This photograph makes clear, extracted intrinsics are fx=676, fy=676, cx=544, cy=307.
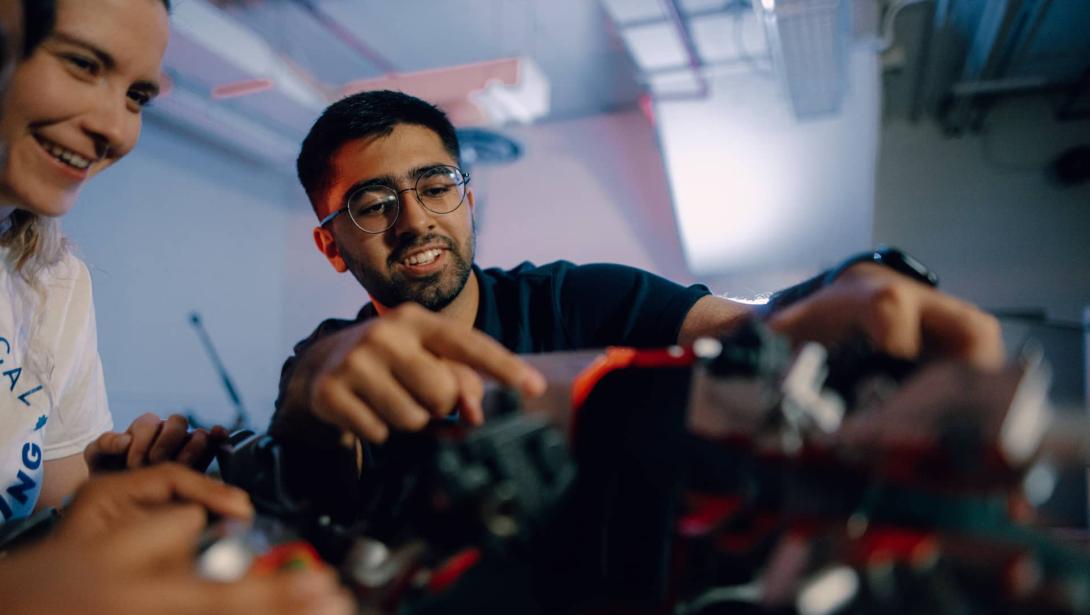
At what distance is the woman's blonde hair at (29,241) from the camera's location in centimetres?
115

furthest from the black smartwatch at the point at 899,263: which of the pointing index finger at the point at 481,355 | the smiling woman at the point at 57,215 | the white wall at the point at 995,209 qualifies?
the white wall at the point at 995,209

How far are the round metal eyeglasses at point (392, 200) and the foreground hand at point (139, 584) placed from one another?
1310 millimetres

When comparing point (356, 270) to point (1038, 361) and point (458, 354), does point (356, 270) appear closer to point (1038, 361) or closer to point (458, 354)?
point (458, 354)

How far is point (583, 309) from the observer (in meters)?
1.63

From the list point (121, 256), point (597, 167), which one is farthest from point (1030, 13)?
point (121, 256)

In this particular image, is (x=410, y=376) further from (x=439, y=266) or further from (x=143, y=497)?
(x=439, y=266)

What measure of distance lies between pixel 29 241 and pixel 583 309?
43.1 inches

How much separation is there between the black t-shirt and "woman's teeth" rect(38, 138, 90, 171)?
51 cm

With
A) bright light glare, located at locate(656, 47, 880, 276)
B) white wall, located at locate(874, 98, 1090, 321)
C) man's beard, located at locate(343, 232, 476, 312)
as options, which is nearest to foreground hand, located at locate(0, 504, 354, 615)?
man's beard, located at locate(343, 232, 476, 312)

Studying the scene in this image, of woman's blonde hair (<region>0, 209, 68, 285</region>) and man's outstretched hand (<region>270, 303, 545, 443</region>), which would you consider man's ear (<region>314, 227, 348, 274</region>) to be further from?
man's outstretched hand (<region>270, 303, 545, 443</region>)

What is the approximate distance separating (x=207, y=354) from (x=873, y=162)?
446cm

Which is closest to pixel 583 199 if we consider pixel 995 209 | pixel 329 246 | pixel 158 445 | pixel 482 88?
pixel 482 88

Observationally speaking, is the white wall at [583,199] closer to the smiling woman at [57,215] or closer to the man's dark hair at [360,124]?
the man's dark hair at [360,124]

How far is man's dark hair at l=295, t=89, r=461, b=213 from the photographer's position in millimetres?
1691
